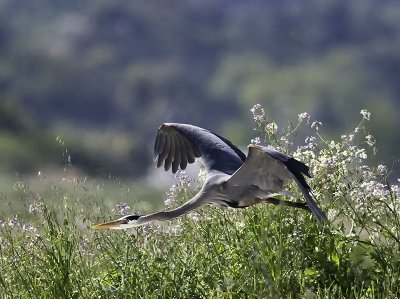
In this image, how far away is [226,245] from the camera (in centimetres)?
446

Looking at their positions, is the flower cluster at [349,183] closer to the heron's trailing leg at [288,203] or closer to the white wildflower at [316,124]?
the white wildflower at [316,124]

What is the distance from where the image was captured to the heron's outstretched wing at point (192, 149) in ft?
16.8

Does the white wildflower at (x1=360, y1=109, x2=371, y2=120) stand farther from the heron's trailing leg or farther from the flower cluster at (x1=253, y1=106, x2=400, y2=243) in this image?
the heron's trailing leg

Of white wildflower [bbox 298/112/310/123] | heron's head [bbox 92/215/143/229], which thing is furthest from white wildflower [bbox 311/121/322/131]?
heron's head [bbox 92/215/143/229]

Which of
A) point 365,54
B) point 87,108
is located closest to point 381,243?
point 87,108

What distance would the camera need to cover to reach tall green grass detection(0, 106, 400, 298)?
4129mm

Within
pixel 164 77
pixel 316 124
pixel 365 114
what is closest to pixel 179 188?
pixel 316 124

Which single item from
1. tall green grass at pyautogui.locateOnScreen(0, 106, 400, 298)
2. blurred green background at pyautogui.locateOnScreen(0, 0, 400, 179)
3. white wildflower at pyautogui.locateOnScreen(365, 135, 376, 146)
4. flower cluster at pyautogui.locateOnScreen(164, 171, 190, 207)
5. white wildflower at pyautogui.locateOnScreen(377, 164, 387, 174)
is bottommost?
tall green grass at pyautogui.locateOnScreen(0, 106, 400, 298)

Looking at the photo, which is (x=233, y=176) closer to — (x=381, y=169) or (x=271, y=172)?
(x=271, y=172)

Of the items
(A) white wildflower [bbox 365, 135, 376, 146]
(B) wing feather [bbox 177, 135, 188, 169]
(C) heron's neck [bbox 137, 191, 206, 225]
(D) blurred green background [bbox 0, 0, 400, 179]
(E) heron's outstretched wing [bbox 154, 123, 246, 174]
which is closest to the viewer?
(A) white wildflower [bbox 365, 135, 376, 146]

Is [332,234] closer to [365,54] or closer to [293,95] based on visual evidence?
[293,95]

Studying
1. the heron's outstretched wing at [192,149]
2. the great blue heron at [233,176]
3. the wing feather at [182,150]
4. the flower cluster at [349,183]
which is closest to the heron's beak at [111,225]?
the great blue heron at [233,176]

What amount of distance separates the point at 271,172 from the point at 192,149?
129 cm

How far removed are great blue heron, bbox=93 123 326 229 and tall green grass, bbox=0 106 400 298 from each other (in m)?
0.08
